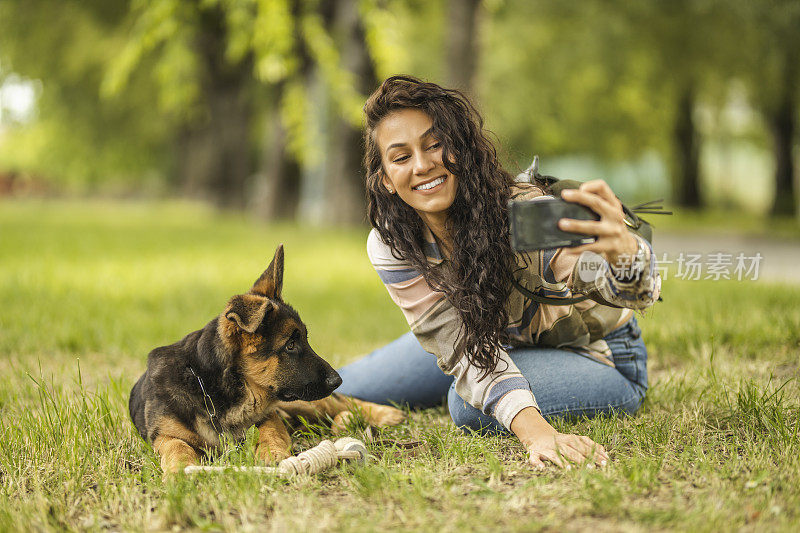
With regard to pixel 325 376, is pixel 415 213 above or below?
above

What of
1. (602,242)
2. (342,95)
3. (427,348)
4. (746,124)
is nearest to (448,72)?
(342,95)

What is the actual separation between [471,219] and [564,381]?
3.30ft

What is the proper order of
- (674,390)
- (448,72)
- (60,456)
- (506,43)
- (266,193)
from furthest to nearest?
(506,43) → (266,193) → (448,72) → (674,390) → (60,456)

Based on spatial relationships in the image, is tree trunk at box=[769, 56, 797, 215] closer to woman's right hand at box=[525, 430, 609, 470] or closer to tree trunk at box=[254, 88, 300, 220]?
tree trunk at box=[254, 88, 300, 220]

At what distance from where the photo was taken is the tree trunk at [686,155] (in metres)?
24.9

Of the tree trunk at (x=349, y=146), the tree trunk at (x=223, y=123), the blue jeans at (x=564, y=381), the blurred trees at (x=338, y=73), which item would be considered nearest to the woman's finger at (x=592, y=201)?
the blue jeans at (x=564, y=381)

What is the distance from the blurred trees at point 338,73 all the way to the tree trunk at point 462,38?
0.07 feet

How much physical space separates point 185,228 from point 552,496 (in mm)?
15541

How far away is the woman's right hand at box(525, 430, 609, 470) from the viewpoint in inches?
118

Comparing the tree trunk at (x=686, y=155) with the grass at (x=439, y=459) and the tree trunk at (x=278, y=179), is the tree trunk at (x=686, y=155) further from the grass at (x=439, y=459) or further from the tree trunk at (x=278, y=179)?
the grass at (x=439, y=459)

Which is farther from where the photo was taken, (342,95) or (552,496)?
(342,95)

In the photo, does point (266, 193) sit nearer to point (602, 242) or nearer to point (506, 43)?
point (506, 43)

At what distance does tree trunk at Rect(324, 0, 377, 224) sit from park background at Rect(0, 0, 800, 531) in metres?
0.05

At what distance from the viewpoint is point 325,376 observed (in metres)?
3.48
